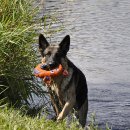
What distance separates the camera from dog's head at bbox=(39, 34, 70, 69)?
31.6 feet

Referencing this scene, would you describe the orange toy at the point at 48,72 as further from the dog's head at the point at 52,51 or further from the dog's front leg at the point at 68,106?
the dog's front leg at the point at 68,106

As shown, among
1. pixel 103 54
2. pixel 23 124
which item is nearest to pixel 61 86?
pixel 23 124

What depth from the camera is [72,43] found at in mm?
19719

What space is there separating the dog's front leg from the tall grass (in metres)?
Answer: 0.97

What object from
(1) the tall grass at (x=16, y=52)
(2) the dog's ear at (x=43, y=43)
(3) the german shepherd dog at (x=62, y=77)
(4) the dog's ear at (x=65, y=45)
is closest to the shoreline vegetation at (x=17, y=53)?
(1) the tall grass at (x=16, y=52)

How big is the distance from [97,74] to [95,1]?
709 inches

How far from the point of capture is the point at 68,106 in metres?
9.61

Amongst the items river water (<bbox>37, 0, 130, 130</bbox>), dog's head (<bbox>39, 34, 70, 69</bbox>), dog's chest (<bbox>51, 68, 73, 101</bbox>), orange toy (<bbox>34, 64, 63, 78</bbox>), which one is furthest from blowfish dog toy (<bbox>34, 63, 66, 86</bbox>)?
river water (<bbox>37, 0, 130, 130</bbox>)

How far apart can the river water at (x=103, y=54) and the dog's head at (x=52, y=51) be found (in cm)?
85

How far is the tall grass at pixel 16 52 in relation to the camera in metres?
9.99

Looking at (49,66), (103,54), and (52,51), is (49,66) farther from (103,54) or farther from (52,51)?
(103,54)

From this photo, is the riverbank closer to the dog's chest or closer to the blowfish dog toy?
the blowfish dog toy

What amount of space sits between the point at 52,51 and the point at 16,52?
85cm

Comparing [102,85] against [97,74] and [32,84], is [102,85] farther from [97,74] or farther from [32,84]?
[32,84]
